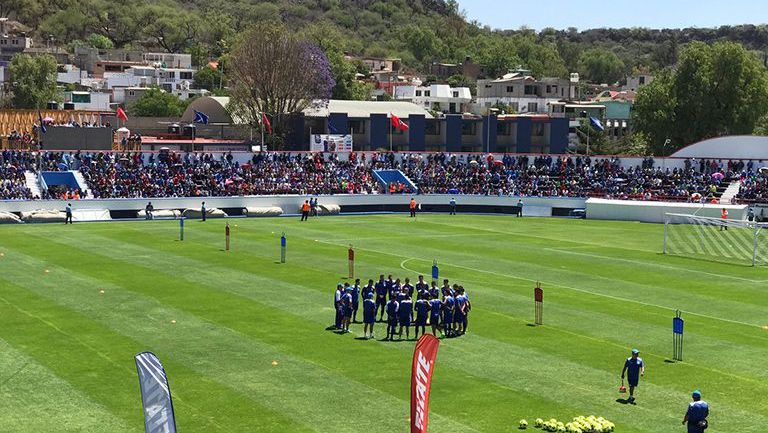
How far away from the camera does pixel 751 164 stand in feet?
265

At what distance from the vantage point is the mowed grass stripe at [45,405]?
22.6 meters

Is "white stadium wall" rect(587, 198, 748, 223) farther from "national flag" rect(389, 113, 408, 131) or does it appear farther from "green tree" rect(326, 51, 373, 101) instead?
"green tree" rect(326, 51, 373, 101)

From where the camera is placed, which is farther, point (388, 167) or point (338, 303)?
point (388, 167)

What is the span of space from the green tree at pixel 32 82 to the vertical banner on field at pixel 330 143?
6690 cm

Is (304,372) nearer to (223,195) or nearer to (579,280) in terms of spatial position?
(579,280)

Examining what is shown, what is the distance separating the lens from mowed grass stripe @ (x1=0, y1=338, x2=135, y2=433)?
22594mm

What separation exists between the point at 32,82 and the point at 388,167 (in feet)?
256

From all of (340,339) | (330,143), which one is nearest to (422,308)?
(340,339)

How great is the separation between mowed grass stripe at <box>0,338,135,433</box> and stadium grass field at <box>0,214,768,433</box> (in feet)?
0.22

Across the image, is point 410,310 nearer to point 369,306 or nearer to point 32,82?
point 369,306

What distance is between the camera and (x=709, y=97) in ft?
383

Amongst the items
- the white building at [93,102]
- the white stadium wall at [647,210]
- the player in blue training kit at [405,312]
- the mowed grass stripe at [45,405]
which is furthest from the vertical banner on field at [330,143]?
the mowed grass stripe at [45,405]

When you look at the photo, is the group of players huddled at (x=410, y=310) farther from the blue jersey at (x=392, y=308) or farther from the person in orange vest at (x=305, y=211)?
the person in orange vest at (x=305, y=211)

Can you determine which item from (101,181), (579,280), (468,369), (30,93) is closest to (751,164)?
(579,280)
